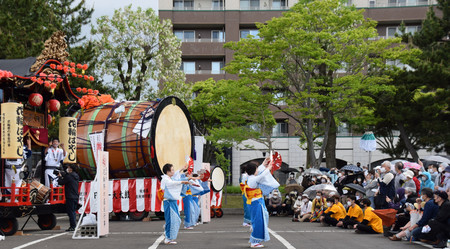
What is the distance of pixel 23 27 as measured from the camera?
24406 mm

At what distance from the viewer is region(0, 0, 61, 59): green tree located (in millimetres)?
22844

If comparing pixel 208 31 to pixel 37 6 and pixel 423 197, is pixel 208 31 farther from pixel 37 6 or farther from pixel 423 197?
pixel 423 197

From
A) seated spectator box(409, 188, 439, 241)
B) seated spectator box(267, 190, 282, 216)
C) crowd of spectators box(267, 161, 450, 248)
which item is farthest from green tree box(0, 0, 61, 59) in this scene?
seated spectator box(409, 188, 439, 241)

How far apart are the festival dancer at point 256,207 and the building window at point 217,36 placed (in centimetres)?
3716

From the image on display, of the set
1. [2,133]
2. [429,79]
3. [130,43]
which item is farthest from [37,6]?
[429,79]

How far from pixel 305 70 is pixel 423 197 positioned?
15.6m

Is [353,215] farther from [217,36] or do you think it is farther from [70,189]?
[217,36]

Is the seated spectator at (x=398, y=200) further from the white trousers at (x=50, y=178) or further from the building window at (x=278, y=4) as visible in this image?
the building window at (x=278, y=4)

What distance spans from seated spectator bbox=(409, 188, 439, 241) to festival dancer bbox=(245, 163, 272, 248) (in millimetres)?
3092

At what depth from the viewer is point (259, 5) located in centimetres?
4803

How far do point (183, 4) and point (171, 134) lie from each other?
98.5 ft

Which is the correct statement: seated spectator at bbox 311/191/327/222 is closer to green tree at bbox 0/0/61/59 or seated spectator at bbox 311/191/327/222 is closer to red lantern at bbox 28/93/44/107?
red lantern at bbox 28/93/44/107

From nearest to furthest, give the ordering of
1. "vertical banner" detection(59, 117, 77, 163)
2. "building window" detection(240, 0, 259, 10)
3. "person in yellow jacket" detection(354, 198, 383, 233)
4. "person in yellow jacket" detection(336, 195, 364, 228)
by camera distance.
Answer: "person in yellow jacket" detection(354, 198, 383, 233), "person in yellow jacket" detection(336, 195, 364, 228), "vertical banner" detection(59, 117, 77, 163), "building window" detection(240, 0, 259, 10)

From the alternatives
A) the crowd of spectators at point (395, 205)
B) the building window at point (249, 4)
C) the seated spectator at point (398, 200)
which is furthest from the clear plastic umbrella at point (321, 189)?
the building window at point (249, 4)
